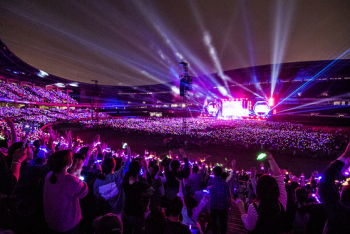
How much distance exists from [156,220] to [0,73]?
175 feet

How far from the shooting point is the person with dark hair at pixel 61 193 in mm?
2008

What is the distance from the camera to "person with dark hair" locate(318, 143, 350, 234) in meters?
1.80

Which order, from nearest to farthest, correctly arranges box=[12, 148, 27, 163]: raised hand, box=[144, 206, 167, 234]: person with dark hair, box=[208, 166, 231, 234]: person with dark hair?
box=[144, 206, 167, 234]: person with dark hair → box=[12, 148, 27, 163]: raised hand → box=[208, 166, 231, 234]: person with dark hair

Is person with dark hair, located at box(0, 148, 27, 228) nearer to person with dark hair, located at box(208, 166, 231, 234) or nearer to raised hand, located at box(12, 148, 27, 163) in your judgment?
raised hand, located at box(12, 148, 27, 163)

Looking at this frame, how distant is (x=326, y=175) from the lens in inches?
79.0

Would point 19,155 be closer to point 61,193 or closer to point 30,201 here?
point 30,201

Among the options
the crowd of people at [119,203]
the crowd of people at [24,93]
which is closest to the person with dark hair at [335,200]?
the crowd of people at [119,203]

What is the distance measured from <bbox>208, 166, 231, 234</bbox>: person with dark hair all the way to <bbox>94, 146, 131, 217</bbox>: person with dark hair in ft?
5.58

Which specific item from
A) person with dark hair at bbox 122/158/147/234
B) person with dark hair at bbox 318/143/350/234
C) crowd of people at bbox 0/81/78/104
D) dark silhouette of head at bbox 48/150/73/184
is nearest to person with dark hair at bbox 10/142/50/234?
dark silhouette of head at bbox 48/150/73/184

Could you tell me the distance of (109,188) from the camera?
8.80ft

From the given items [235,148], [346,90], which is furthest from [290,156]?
[346,90]

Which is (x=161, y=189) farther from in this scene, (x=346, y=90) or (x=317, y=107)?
(x=346, y=90)

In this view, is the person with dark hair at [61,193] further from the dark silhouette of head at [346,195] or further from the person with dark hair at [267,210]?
the dark silhouette of head at [346,195]

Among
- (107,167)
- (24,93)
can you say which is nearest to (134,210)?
(107,167)
